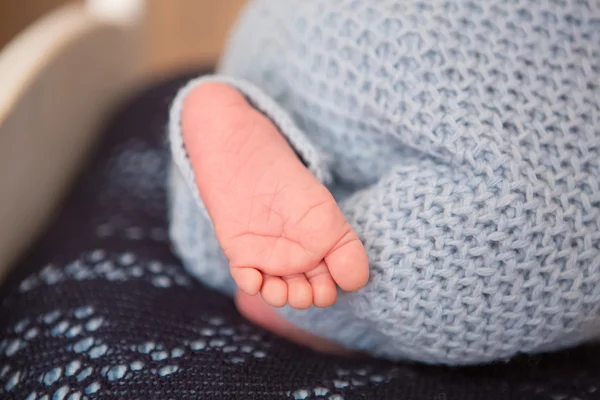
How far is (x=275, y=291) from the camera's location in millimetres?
486

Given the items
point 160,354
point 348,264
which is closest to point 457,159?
point 348,264

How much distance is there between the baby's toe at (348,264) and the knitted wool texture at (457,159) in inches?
1.3

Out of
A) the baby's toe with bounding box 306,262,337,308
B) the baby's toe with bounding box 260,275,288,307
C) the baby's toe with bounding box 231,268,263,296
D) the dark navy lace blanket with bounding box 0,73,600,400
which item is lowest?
the dark navy lace blanket with bounding box 0,73,600,400

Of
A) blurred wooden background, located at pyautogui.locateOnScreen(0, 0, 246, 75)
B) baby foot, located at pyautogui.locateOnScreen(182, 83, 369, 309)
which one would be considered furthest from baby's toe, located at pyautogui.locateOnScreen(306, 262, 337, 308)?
blurred wooden background, located at pyautogui.locateOnScreen(0, 0, 246, 75)

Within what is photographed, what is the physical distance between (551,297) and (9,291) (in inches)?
22.5

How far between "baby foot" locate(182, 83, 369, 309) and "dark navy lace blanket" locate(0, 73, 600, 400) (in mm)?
102

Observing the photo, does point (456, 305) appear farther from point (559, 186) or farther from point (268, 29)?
point (268, 29)

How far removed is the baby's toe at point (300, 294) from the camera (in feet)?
1.59

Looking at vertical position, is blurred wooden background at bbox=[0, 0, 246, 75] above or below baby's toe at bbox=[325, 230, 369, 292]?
below

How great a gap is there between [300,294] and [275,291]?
21 millimetres

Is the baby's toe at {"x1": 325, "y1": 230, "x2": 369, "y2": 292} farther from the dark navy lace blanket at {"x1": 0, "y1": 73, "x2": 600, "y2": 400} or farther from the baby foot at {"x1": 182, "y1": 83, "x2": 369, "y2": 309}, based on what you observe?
the dark navy lace blanket at {"x1": 0, "y1": 73, "x2": 600, "y2": 400}

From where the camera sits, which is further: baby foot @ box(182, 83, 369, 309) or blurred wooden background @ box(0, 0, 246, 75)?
blurred wooden background @ box(0, 0, 246, 75)

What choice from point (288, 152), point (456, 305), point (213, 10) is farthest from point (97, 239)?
point (213, 10)

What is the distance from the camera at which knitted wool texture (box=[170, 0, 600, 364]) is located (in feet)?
1.64
